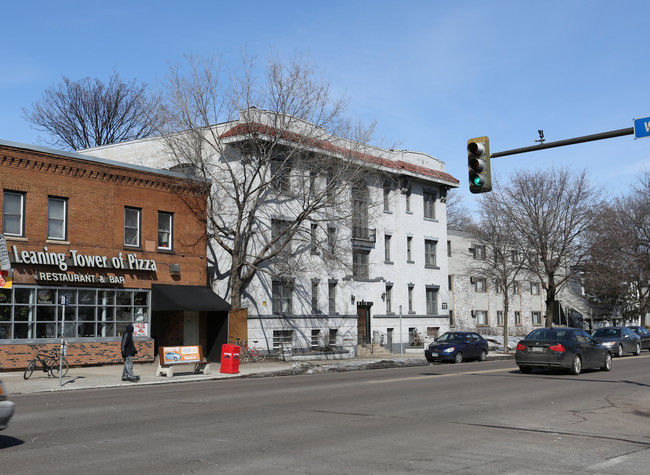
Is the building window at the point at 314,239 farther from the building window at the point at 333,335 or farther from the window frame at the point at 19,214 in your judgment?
the window frame at the point at 19,214

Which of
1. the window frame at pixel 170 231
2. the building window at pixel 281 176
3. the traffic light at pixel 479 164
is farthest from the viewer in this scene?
the building window at pixel 281 176

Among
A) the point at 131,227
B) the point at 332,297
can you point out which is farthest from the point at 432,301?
the point at 131,227

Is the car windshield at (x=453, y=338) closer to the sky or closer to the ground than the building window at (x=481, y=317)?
closer to the ground

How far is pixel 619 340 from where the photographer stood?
3569cm

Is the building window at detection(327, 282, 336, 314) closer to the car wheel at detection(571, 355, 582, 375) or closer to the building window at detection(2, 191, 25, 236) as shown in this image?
the building window at detection(2, 191, 25, 236)

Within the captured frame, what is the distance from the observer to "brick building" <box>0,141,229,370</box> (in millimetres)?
26188

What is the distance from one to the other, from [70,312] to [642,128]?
2229cm

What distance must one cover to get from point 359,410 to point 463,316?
42579mm

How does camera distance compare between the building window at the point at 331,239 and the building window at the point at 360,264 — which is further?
the building window at the point at 360,264

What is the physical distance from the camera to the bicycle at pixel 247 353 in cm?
3234

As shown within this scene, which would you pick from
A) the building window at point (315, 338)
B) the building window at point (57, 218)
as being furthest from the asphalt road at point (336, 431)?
the building window at point (315, 338)

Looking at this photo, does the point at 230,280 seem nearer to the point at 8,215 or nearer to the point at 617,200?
the point at 8,215

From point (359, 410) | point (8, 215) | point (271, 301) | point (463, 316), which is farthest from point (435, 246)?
point (359, 410)

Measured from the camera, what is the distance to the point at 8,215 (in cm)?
2612
